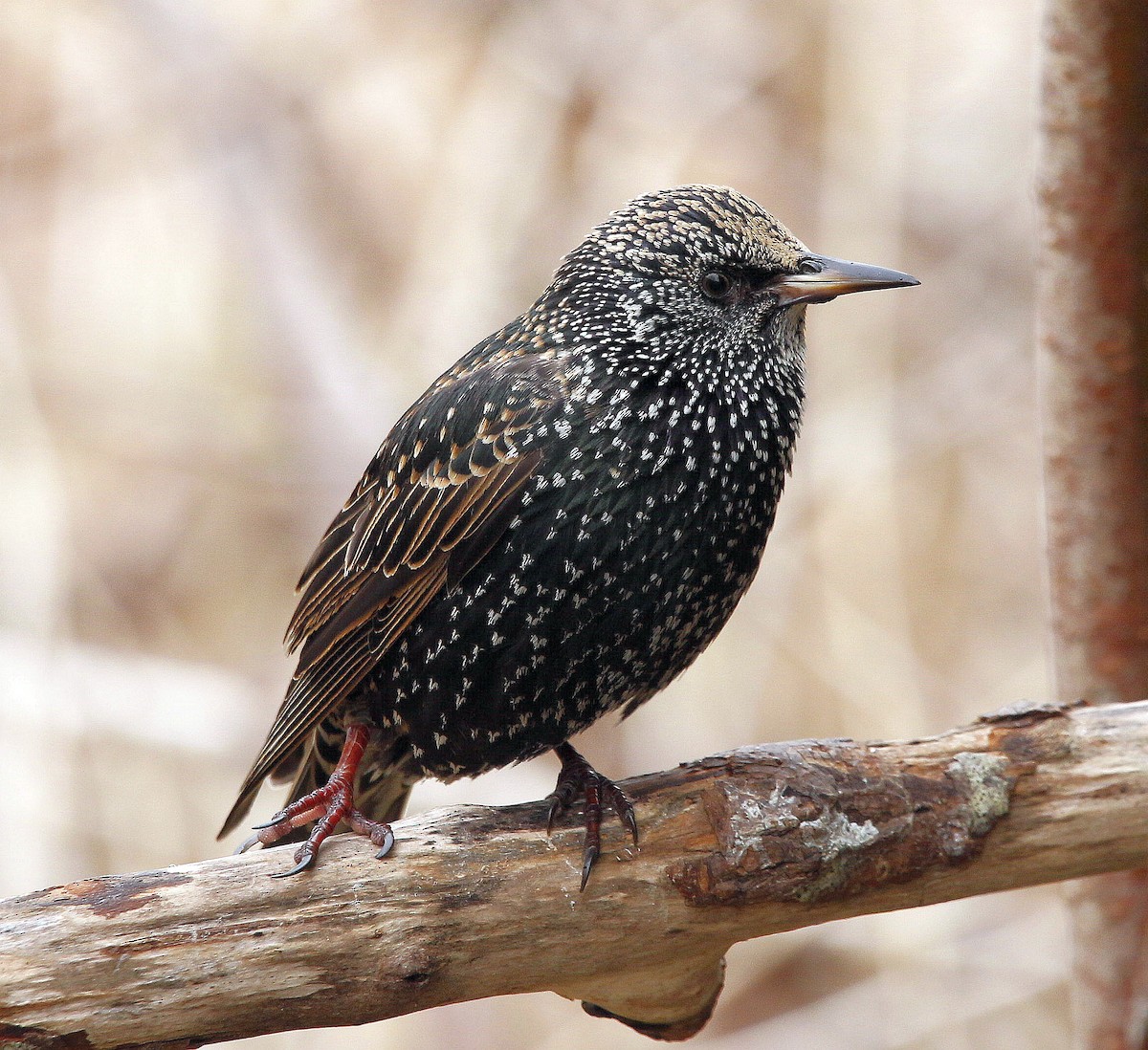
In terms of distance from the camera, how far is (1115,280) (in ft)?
10.5

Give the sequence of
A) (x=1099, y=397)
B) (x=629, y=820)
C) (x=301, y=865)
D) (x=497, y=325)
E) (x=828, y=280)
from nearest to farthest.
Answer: (x=301, y=865), (x=629, y=820), (x=828, y=280), (x=1099, y=397), (x=497, y=325)

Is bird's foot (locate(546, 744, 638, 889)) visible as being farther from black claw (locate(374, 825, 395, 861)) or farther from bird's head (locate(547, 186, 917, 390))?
bird's head (locate(547, 186, 917, 390))

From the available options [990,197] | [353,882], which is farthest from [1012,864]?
[990,197]

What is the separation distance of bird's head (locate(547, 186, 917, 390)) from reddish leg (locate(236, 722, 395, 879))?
1.08 meters

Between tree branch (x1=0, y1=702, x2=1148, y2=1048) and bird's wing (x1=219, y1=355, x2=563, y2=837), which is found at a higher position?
bird's wing (x1=219, y1=355, x2=563, y2=837)

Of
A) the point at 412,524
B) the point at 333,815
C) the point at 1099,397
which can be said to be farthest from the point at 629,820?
the point at 1099,397

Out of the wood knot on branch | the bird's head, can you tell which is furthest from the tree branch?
the bird's head

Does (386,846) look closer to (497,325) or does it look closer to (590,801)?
(590,801)

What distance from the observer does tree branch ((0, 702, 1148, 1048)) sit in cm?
223

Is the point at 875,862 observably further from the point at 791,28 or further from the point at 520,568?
the point at 791,28

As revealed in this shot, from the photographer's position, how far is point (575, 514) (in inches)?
109

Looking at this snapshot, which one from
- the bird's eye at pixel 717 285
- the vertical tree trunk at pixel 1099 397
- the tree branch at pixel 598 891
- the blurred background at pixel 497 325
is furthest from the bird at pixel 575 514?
the blurred background at pixel 497 325

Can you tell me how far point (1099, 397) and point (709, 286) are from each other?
105 centimetres

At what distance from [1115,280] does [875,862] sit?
151 centimetres
